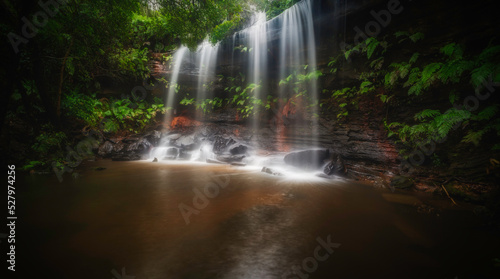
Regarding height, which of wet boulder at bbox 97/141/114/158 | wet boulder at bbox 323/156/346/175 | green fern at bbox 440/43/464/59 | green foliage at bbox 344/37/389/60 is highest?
green foliage at bbox 344/37/389/60

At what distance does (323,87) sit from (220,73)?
7.04m

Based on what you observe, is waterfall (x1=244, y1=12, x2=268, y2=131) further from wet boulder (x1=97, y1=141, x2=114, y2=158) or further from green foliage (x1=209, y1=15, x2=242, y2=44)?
wet boulder (x1=97, y1=141, x2=114, y2=158)

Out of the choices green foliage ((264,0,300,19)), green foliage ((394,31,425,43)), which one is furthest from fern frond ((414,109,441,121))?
green foliage ((264,0,300,19))

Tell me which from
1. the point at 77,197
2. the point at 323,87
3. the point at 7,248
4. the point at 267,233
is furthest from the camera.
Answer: the point at 323,87

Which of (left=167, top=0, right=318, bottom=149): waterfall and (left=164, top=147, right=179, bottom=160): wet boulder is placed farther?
(left=164, top=147, right=179, bottom=160): wet boulder

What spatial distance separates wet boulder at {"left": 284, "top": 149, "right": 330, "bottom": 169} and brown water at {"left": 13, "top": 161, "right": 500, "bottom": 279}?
2586 mm

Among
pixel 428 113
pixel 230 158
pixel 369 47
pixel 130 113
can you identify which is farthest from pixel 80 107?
pixel 428 113

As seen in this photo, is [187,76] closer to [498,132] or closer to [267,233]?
[267,233]

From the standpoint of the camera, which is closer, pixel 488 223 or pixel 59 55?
pixel 488 223

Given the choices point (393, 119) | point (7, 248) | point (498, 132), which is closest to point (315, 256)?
point (7, 248)

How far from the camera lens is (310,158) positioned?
23.5 feet

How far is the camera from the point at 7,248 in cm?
216

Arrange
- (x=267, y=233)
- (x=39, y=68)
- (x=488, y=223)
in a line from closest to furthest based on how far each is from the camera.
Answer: (x=267, y=233), (x=488, y=223), (x=39, y=68)

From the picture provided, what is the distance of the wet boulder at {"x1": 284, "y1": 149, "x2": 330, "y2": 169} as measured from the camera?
7055 mm
